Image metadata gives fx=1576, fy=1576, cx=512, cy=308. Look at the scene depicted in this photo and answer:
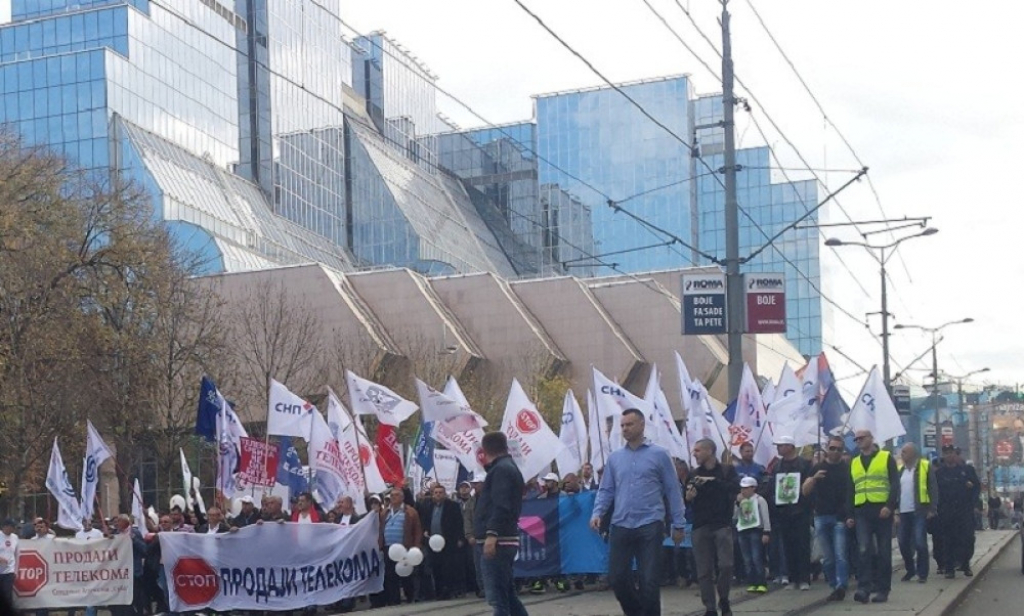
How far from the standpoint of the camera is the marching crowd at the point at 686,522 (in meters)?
10.9

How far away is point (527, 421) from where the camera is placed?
21297 millimetres

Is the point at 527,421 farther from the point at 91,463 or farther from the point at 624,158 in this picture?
the point at 624,158

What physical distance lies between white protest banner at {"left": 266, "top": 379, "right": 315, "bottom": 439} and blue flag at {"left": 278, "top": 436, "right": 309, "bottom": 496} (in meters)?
0.73

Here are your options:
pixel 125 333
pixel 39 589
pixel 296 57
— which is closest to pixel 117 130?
pixel 296 57

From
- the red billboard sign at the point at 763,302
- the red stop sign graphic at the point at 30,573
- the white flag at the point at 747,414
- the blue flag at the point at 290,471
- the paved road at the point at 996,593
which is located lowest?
the paved road at the point at 996,593

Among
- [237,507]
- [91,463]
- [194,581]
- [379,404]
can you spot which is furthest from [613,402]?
[194,581]

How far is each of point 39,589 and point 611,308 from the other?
180ft

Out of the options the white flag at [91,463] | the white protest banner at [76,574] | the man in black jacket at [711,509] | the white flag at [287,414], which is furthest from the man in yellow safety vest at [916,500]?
the white flag at [91,463]

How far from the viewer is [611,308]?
72.6m

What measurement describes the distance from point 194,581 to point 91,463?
4.13 metres

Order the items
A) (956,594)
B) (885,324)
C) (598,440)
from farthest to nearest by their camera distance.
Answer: (885,324)
(598,440)
(956,594)

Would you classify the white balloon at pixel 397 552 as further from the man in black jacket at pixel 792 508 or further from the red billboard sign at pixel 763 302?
the red billboard sign at pixel 763 302

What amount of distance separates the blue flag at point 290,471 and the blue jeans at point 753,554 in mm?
5608

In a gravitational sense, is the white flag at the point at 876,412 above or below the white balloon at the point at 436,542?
above
